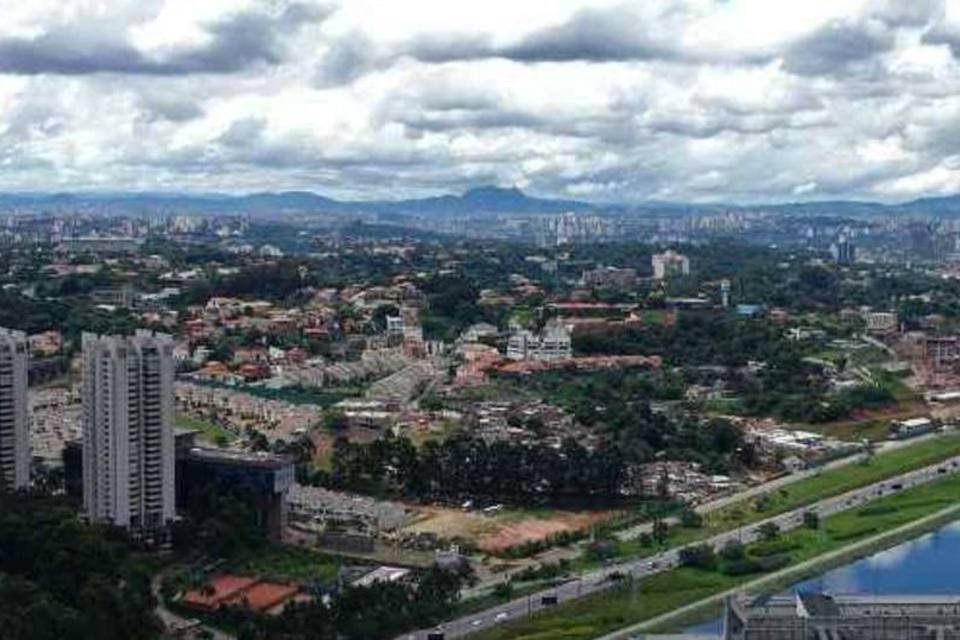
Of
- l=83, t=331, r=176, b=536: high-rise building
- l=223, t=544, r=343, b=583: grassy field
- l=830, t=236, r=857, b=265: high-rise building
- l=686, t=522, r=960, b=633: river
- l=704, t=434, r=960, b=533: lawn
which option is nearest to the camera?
l=223, t=544, r=343, b=583: grassy field

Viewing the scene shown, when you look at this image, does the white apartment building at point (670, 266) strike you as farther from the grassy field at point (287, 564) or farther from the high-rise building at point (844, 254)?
the grassy field at point (287, 564)

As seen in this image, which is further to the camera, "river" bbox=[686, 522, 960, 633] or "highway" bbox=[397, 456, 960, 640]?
"river" bbox=[686, 522, 960, 633]

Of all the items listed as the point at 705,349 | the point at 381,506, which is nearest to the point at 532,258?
the point at 705,349

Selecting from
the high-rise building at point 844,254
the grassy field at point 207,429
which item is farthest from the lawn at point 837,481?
the high-rise building at point 844,254

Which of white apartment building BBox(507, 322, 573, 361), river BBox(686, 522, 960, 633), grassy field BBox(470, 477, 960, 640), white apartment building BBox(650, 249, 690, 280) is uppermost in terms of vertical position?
white apartment building BBox(650, 249, 690, 280)

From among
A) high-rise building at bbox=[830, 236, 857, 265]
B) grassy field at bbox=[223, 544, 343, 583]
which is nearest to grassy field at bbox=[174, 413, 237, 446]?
grassy field at bbox=[223, 544, 343, 583]

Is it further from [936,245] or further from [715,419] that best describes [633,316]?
[936,245]

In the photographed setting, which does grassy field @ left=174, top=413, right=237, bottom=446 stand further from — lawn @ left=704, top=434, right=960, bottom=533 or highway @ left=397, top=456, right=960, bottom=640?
highway @ left=397, top=456, right=960, bottom=640
